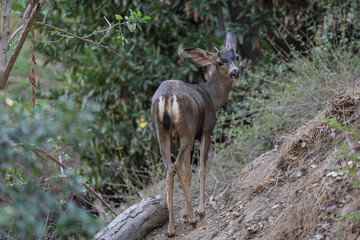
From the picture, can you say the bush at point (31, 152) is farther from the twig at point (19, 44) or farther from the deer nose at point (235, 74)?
the deer nose at point (235, 74)

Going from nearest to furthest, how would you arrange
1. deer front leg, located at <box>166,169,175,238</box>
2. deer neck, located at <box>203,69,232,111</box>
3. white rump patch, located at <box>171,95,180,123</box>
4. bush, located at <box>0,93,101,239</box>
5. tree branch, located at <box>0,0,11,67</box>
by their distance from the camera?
bush, located at <box>0,93,101,239</box> < tree branch, located at <box>0,0,11,67</box> < white rump patch, located at <box>171,95,180,123</box> < deer front leg, located at <box>166,169,175,238</box> < deer neck, located at <box>203,69,232,111</box>

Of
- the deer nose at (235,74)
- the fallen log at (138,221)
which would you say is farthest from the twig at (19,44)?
the deer nose at (235,74)

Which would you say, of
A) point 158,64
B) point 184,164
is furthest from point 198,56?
point 158,64

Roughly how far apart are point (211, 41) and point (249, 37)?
1.12m

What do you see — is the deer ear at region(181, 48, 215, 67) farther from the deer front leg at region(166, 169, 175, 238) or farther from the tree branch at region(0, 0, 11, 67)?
the tree branch at region(0, 0, 11, 67)

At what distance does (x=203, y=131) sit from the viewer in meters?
7.43

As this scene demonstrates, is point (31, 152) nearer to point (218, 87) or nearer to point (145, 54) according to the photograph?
point (218, 87)

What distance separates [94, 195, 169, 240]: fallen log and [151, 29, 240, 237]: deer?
394 millimetres

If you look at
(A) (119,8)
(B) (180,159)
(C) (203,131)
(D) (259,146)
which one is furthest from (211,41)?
(B) (180,159)

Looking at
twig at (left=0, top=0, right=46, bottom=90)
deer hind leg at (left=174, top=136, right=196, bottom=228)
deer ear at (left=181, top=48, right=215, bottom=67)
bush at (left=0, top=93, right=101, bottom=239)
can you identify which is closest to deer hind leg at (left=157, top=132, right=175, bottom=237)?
deer hind leg at (left=174, top=136, right=196, bottom=228)

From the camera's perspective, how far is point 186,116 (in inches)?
265

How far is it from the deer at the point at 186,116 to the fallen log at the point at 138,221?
394 millimetres

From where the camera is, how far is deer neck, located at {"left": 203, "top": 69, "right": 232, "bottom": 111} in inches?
321

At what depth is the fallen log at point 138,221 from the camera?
266 inches
